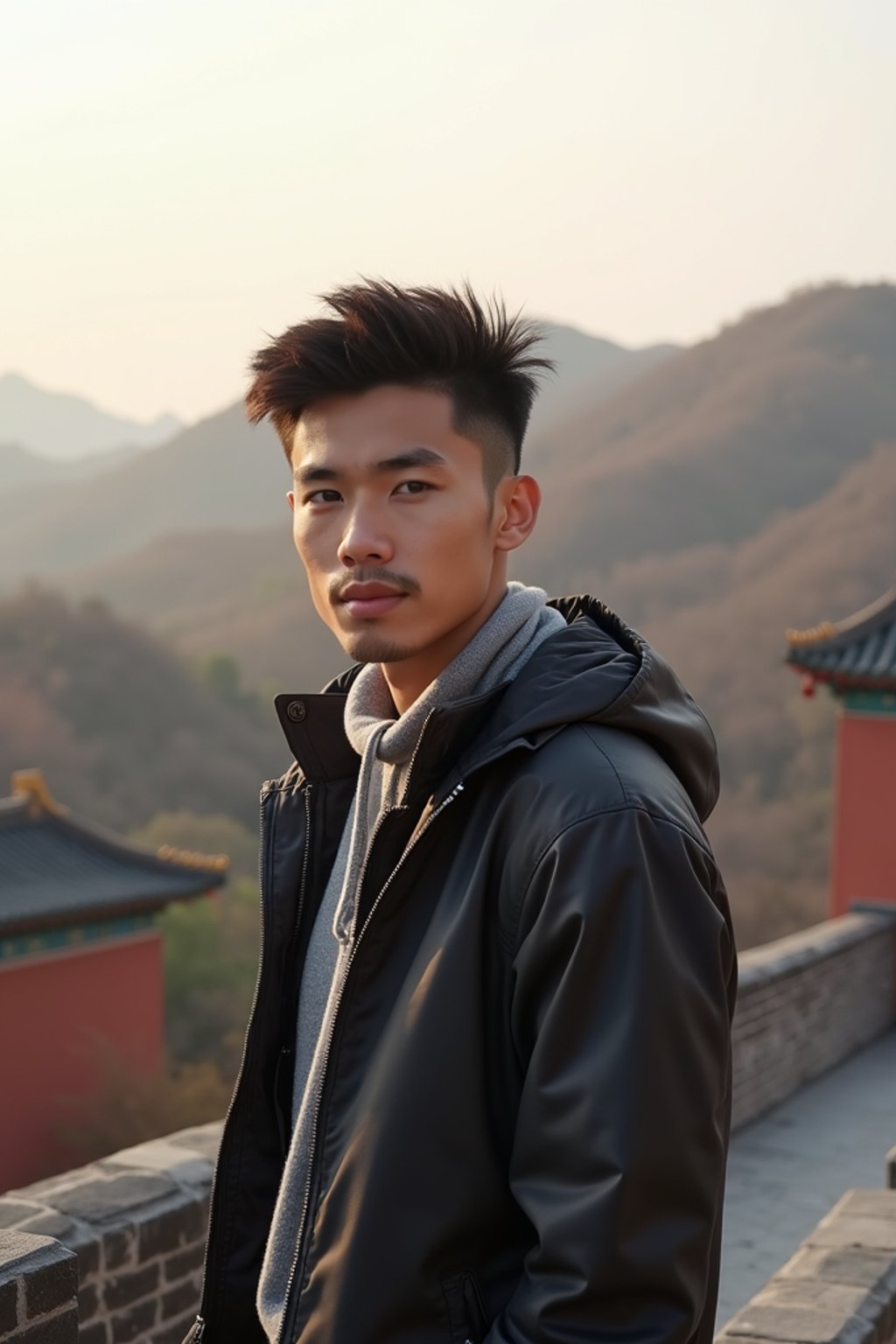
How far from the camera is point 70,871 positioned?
11.2m

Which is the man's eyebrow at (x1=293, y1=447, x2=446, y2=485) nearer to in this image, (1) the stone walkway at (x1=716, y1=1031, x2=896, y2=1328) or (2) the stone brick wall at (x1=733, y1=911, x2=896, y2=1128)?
(1) the stone walkway at (x1=716, y1=1031, x2=896, y2=1328)

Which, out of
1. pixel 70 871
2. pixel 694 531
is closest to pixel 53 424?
pixel 694 531

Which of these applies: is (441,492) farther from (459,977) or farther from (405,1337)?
(405,1337)

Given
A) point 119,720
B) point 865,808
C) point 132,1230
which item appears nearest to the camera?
point 132,1230

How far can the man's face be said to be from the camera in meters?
1.56

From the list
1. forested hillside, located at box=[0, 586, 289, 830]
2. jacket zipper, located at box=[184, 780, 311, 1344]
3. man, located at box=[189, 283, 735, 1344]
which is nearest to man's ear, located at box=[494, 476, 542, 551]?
man, located at box=[189, 283, 735, 1344]

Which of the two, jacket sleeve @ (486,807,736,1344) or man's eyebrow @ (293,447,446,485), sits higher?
man's eyebrow @ (293,447,446,485)

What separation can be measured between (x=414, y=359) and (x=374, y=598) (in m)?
0.24

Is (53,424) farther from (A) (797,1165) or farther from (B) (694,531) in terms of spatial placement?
(A) (797,1165)

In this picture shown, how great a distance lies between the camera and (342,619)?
1592mm

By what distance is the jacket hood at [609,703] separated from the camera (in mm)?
1419

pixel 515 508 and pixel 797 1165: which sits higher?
pixel 515 508

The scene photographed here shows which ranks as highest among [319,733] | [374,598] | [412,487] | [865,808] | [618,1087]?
[412,487]

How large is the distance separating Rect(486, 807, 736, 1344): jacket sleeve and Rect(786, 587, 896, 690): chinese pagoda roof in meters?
8.57
